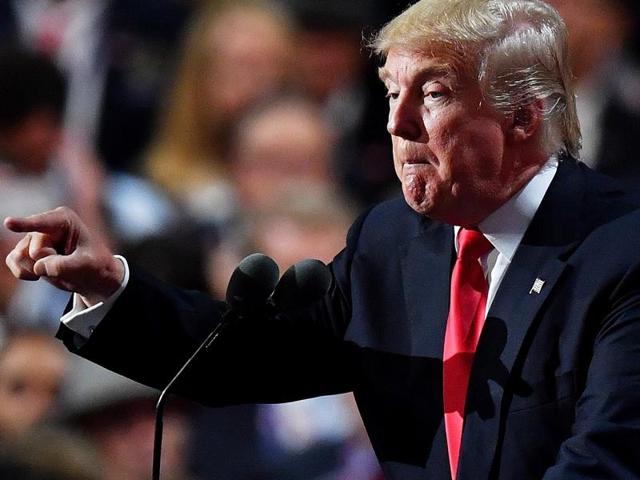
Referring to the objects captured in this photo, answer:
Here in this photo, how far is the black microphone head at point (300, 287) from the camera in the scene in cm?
189

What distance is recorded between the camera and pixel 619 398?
70.7 inches

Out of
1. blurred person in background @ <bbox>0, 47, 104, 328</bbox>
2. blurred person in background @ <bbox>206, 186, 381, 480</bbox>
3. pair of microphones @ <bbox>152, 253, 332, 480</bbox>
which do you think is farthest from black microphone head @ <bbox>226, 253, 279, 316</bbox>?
blurred person in background @ <bbox>0, 47, 104, 328</bbox>

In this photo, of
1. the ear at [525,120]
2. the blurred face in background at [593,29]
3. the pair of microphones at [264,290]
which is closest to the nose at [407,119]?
the ear at [525,120]

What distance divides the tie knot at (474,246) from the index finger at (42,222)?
574 millimetres

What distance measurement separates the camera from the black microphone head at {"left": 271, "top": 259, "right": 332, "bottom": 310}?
189 centimetres

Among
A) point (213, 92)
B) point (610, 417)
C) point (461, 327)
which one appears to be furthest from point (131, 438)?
point (610, 417)

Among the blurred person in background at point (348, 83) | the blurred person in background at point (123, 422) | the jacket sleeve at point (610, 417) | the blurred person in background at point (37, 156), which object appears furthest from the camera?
the blurred person in background at point (348, 83)

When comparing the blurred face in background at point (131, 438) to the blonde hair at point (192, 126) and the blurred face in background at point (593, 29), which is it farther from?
the blurred face in background at point (593, 29)

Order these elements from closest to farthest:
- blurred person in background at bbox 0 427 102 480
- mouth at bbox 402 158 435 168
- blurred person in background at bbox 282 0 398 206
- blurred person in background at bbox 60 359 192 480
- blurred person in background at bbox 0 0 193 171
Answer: mouth at bbox 402 158 435 168, blurred person in background at bbox 0 427 102 480, blurred person in background at bbox 60 359 192 480, blurred person in background at bbox 0 0 193 171, blurred person in background at bbox 282 0 398 206

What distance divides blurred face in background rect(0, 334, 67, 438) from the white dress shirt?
178 centimetres

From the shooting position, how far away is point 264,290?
1.88 meters

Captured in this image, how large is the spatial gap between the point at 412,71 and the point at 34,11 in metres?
2.42

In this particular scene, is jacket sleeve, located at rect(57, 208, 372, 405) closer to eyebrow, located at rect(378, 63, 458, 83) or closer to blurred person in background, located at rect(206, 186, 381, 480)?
eyebrow, located at rect(378, 63, 458, 83)

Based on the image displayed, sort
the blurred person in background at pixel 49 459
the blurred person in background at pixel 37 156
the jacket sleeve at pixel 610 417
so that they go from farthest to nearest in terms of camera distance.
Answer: the blurred person in background at pixel 37 156 < the blurred person in background at pixel 49 459 < the jacket sleeve at pixel 610 417
